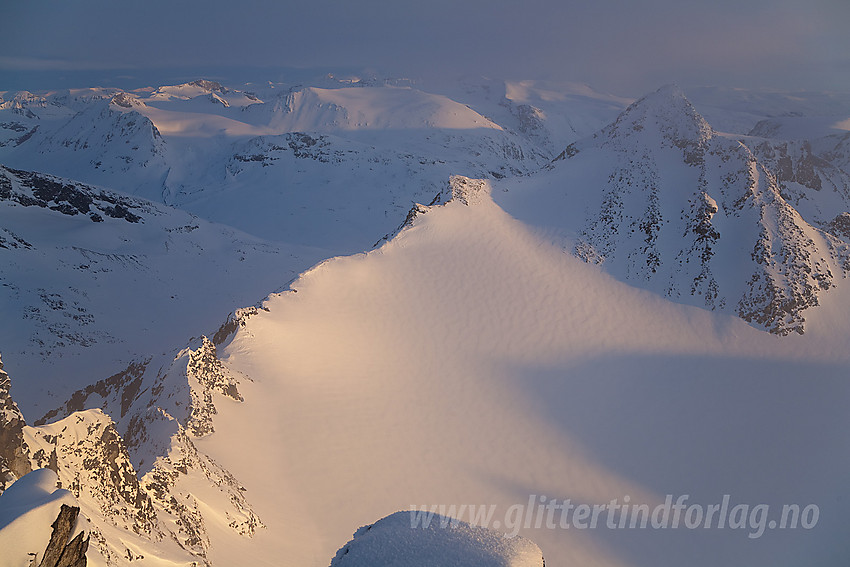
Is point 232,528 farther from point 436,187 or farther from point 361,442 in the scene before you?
point 436,187

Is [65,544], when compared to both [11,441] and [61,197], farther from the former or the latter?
[61,197]

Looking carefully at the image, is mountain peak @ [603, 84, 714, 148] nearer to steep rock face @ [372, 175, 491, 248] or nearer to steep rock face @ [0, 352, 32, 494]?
steep rock face @ [372, 175, 491, 248]

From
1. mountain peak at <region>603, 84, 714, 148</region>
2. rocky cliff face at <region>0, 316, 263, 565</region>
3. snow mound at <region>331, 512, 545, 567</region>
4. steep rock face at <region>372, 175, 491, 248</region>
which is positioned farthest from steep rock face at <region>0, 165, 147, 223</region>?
snow mound at <region>331, 512, 545, 567</region>

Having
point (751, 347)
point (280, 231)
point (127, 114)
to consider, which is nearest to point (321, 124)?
point (127, 114)

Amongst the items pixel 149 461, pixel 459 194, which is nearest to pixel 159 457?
pixel 149 461

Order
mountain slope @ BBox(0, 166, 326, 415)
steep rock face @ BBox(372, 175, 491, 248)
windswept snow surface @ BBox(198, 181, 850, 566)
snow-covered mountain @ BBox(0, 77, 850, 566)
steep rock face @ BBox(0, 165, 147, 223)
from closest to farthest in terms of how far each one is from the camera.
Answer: snow-covered mountain @ BBox(0, 77, 850, 566) → windswept snow surface @ BBox(198, 181, 850, 566) → mountain slope @ BBox(0, 166, 326, 415) → steep rock face @ BBox(372, 175, 491, 248) → steep rock face @ BBox(0, 165, 147, 223)
